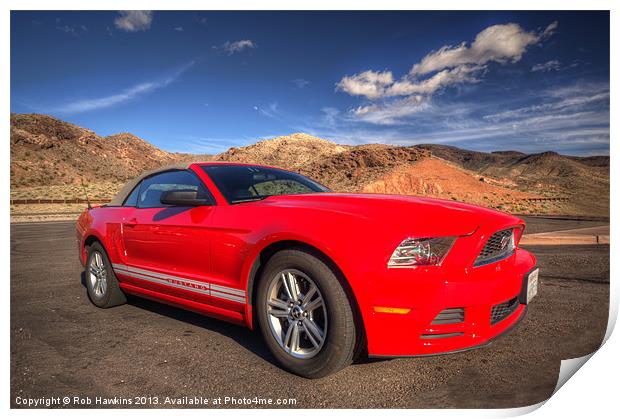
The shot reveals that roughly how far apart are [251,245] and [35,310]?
9.62 ft

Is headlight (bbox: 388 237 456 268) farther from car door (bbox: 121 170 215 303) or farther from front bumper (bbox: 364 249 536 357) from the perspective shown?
car door (bbox: 121 170 215 303)

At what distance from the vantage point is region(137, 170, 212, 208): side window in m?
3.46

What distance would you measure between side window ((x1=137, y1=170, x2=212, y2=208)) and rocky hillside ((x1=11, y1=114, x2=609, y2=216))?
94.6ft

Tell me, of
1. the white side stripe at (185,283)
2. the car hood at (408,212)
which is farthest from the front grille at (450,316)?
the white side stripe at (185,283)

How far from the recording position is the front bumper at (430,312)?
2041mm

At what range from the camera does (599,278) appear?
193 inches

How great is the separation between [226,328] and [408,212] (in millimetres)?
2006

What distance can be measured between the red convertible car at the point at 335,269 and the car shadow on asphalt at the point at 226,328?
0.31 metres

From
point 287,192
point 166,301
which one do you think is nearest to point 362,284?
point 287,192

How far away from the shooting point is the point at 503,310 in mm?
2297

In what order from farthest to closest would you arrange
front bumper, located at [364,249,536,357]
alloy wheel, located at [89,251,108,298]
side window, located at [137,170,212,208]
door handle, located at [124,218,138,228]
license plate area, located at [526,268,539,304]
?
alloy wheel, located at [89,251,108,298]
door handle, located at [124,218,138,228]
side window, located at [137,170,212,208]
license plate area, located at [526,268,539,304]
front bumper, located at [364,249,536,357]

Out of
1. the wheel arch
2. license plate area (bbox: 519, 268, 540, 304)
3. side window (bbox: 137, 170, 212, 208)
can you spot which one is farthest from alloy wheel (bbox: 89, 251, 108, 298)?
license plate area (bbox: 519, 268, 540, 304)

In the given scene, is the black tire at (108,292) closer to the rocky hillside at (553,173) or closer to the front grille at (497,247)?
the front grille at (497,247)

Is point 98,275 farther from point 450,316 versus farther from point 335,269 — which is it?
point 450,316
